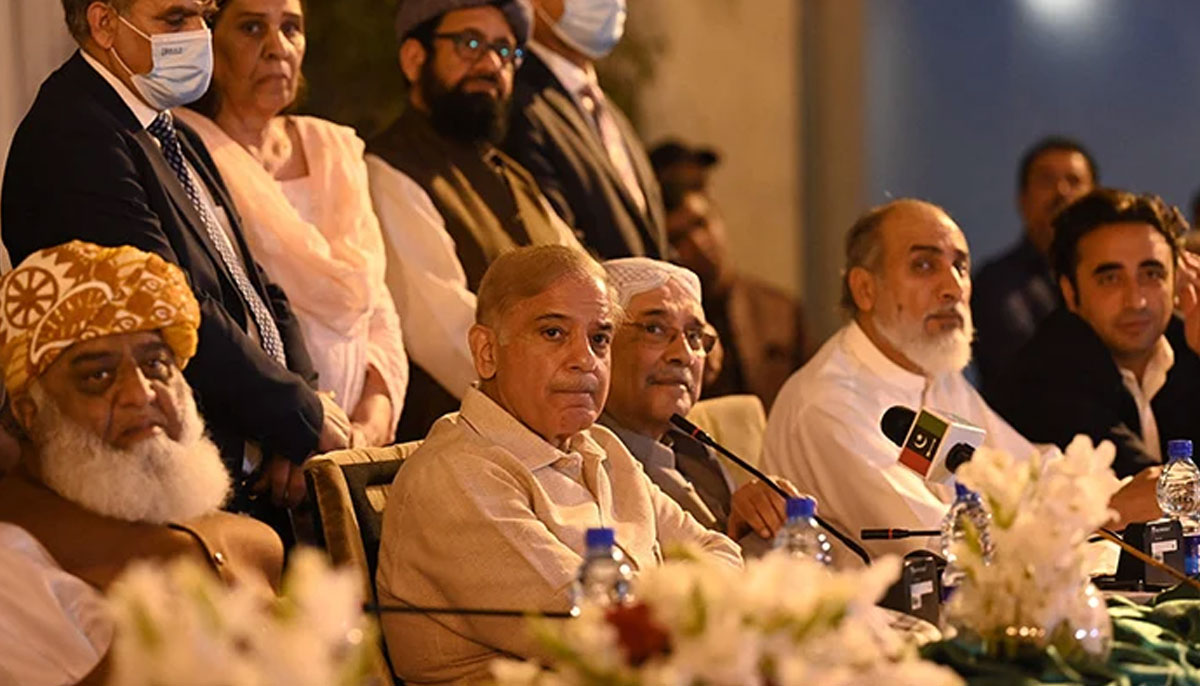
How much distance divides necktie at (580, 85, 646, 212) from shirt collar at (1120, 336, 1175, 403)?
152 cm

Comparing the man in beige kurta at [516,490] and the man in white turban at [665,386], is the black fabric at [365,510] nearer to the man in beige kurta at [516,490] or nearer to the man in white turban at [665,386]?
the man in beige kurta at [516,490]

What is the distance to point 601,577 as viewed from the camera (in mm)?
3373

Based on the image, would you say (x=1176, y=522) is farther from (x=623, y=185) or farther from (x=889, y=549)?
(x=623, y=185)

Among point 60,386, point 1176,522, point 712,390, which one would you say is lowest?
point 712,390

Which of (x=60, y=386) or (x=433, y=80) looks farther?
(x=433, y=80)

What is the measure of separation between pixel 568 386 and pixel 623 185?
222 cm

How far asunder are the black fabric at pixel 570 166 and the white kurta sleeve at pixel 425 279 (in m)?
0.61

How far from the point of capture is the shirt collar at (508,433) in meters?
4.40

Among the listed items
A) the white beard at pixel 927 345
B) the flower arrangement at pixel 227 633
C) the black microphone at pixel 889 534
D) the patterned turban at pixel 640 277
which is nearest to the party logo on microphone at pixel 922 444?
the black microphone at pixel 889 534

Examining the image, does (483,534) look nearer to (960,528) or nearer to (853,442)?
(960,528)

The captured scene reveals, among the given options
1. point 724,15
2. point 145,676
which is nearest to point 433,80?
point 145,676

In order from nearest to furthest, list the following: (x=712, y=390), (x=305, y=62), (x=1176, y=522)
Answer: (x=1176, y=522), (x=712, y=390), (x=305, y=62)

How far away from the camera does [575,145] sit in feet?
21.3

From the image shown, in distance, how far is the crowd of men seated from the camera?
416cm
